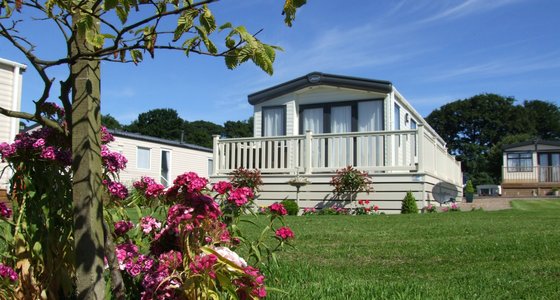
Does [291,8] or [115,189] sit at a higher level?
[291,8]

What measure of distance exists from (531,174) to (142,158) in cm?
2221

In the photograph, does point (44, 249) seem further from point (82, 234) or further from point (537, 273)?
point (537, 273)

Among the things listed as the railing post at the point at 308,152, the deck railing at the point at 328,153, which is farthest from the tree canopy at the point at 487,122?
the railing post at the point at 308,152

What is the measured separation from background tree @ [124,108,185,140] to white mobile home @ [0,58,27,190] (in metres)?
48.0

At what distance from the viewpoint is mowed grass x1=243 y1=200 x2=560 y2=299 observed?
296 centimetres

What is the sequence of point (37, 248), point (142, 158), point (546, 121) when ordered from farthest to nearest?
point (546, 121)
point (142, 158)
point (37, 248)

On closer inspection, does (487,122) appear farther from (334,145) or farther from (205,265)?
(205,265)

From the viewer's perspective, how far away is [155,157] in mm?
22109

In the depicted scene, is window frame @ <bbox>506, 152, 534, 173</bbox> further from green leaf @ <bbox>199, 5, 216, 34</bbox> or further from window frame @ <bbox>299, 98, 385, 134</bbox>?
green leaf @ <bbox>199, 5, 216, 34</bbox>

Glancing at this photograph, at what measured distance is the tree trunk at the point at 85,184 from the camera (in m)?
1.73

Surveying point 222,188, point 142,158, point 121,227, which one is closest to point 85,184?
point 121,227

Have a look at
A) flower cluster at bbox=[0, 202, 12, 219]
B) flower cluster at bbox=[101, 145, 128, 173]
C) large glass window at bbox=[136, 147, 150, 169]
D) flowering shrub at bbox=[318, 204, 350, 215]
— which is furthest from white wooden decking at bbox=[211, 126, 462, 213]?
large glass window at bbox=[136, 147, 150, 169]

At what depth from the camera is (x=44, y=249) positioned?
2.00m

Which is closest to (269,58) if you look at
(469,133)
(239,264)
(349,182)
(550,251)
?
(239,264)
